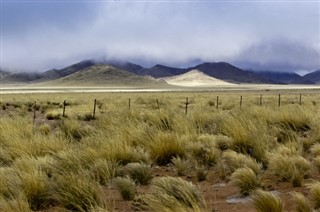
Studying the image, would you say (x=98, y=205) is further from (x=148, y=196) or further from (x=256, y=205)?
(x=256, y=205)

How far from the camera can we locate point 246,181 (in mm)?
6770

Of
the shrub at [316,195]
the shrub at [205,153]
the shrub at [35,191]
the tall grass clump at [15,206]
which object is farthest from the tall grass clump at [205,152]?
the tall grass clump at [15,206]

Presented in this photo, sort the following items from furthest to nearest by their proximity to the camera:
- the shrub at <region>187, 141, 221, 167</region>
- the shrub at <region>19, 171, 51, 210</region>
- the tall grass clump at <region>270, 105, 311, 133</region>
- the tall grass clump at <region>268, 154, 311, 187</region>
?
the tall grass clump at <region>270, 105, 311, 133</region>
the shrub at <region>187, 141, 221, 167</region>
the tall grass clump at <region>268, 154, 311, 187</region>
the shrub at <region>19, 171, 51, 210</region>

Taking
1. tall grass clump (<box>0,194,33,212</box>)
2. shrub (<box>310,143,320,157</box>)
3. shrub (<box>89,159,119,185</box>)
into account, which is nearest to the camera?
tall grass clump (<box>0,194,33,212</box>)

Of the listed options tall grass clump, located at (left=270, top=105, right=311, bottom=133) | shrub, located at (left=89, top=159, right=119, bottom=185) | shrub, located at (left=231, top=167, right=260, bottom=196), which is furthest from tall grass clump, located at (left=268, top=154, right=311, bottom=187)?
tall grass clump, located at (left=270, top=105, right=311, bottom=133)

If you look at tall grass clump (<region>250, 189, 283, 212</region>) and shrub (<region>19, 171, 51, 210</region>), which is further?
shrub (<region>19, 171, 51, 210</region>)

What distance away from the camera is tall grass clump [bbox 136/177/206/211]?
5309 millimetres

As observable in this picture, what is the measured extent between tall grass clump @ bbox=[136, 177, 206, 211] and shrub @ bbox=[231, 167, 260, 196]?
3.34 feet

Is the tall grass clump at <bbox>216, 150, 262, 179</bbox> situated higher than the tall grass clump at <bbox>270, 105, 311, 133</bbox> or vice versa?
the tall grass clump at <bbox>270, 105, 311, 133</bbox>

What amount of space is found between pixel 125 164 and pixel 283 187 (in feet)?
9.15

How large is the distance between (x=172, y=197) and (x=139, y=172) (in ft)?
6.92

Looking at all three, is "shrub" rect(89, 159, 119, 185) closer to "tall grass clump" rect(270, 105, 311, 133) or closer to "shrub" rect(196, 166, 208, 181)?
"shrub" rect(196, 166, 208, 181)

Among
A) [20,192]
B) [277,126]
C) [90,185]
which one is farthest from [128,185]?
[277,126]

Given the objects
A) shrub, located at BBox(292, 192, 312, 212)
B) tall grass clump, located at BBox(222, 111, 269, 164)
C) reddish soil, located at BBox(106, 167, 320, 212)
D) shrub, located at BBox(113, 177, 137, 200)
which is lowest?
reddish soil, located at BBox(106, 167, 320, 212)
